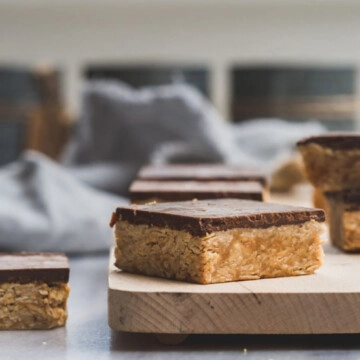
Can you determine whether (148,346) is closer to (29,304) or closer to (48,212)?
(29,304)

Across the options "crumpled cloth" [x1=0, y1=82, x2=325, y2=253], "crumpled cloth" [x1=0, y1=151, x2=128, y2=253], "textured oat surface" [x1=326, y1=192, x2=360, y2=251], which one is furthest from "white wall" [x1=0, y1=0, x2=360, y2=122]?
"textured oat surface" [x1=326, y1=192, x2=360, y2=251]

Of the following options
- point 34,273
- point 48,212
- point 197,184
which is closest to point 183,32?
point 48,212

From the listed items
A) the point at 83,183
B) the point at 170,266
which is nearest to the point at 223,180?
the point at 170,266

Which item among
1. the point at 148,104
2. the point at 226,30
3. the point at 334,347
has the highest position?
the point at 226,30

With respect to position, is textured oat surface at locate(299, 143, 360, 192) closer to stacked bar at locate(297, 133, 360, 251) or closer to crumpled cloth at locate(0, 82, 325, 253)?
stacked bar at locate(297, 133, 360, 251)

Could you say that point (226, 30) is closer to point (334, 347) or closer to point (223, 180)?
point (223, 180)

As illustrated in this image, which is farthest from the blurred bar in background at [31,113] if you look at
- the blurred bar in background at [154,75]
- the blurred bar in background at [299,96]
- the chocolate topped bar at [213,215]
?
the chocolate topped bar at [213,215]
